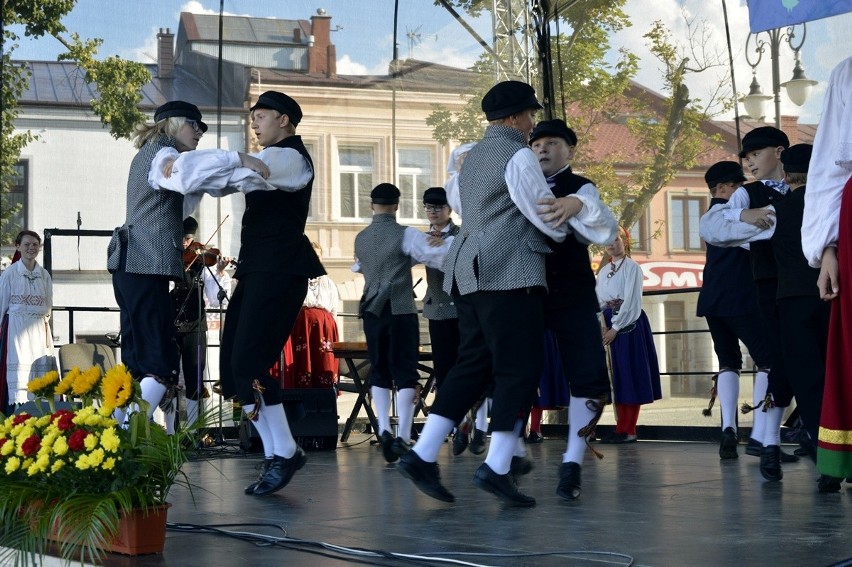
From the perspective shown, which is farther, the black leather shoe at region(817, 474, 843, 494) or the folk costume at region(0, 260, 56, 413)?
the folk costume at region(0, 260, 56, 413)

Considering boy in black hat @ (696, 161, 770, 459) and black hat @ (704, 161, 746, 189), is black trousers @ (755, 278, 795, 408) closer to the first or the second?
boy in black hat @ (696, 161, 770, 459)

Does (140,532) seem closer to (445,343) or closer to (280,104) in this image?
(280,104)

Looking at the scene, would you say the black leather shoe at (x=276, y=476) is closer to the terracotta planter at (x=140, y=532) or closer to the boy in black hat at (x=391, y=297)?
the terracotta planter at (x=140, y=532)

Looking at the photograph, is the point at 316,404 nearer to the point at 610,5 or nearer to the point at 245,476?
the point at 245,476

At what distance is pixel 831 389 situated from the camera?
2.78m

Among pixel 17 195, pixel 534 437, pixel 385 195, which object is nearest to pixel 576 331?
pixel 385 195

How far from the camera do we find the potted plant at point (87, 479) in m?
2.87

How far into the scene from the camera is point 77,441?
297 centimetres

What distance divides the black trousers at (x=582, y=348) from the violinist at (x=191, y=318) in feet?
12.0

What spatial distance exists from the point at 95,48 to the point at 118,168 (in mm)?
1519

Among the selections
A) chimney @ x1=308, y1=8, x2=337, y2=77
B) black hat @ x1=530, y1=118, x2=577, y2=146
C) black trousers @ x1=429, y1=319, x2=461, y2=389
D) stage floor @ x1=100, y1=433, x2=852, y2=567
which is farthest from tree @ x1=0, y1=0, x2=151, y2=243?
black hat @ x1=530, y1=118, x2=577, y2=146

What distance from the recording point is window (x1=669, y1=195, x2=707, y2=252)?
44.4 feet

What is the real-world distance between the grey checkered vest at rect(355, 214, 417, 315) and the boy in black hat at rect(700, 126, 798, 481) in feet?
6.51

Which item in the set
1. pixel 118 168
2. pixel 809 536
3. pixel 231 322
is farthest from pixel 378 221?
pixel 118 168
